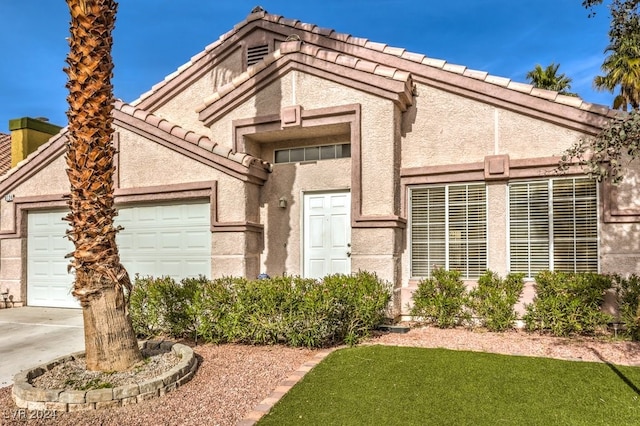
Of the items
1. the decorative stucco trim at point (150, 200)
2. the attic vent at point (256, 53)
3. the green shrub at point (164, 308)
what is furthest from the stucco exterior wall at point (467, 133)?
the green shrub at point (164, 308)

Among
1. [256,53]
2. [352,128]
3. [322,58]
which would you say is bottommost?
[352,128]

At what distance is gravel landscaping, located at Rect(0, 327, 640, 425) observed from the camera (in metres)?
4.68

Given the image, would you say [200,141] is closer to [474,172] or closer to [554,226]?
[474,172]

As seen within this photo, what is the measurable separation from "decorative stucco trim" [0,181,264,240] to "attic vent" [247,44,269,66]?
453cm

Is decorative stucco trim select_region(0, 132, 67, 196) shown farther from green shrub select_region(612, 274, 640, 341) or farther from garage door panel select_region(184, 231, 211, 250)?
green shrub select_region(612, 274, 640, 341)

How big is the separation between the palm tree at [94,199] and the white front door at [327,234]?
199 inches

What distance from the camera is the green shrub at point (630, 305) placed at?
7414 millimetres

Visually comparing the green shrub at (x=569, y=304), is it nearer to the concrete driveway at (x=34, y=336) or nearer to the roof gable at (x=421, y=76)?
the roof gable at (x=421, y=76)

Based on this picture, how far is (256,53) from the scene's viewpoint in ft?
40.6

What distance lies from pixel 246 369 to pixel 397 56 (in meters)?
8.07

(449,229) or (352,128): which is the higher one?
(352,128)

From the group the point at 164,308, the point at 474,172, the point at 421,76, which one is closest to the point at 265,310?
the point at 164,308

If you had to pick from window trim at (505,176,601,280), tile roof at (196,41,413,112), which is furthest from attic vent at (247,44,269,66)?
window trim at (505,176,601,280)

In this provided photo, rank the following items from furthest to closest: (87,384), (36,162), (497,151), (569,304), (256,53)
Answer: (256,53) < (36,162) < (497,151) < (569,304) < (87,384)
